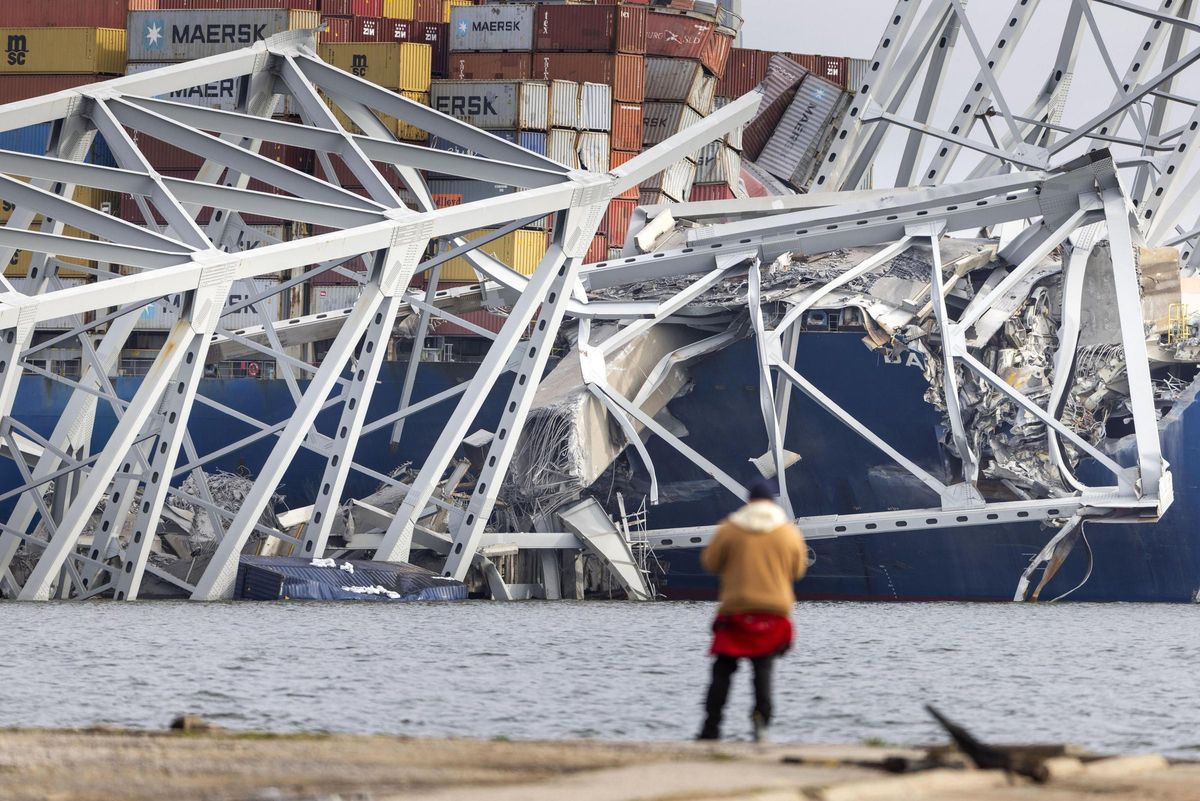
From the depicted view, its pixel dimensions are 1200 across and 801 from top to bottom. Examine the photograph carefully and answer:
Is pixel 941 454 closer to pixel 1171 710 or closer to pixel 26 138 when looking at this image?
pixel 1171 710

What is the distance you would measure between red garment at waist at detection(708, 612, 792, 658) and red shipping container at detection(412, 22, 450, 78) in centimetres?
5592

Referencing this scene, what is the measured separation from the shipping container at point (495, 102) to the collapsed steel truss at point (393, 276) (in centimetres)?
1930

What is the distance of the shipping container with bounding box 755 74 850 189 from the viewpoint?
69312 millimetres

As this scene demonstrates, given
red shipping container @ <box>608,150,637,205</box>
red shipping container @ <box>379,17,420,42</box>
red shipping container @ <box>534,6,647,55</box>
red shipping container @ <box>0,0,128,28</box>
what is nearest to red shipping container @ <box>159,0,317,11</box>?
red shipping container @ <box>0,0,128,28</box>

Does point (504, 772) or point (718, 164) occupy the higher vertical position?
point (718, 164)

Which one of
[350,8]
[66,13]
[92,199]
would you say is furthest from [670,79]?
[66,13]

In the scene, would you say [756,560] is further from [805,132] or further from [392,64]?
[805,132]

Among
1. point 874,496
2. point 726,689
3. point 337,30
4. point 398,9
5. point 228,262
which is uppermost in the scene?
point 398,9

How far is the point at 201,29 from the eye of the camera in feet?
204

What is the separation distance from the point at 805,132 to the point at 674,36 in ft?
20.6

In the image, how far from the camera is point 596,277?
4006 centimetres

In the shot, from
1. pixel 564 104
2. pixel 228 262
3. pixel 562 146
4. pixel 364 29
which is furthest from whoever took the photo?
pixel 364 29

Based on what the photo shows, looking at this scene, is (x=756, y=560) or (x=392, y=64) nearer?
(x=756, y=560)

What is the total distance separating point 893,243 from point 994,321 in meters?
2.64
